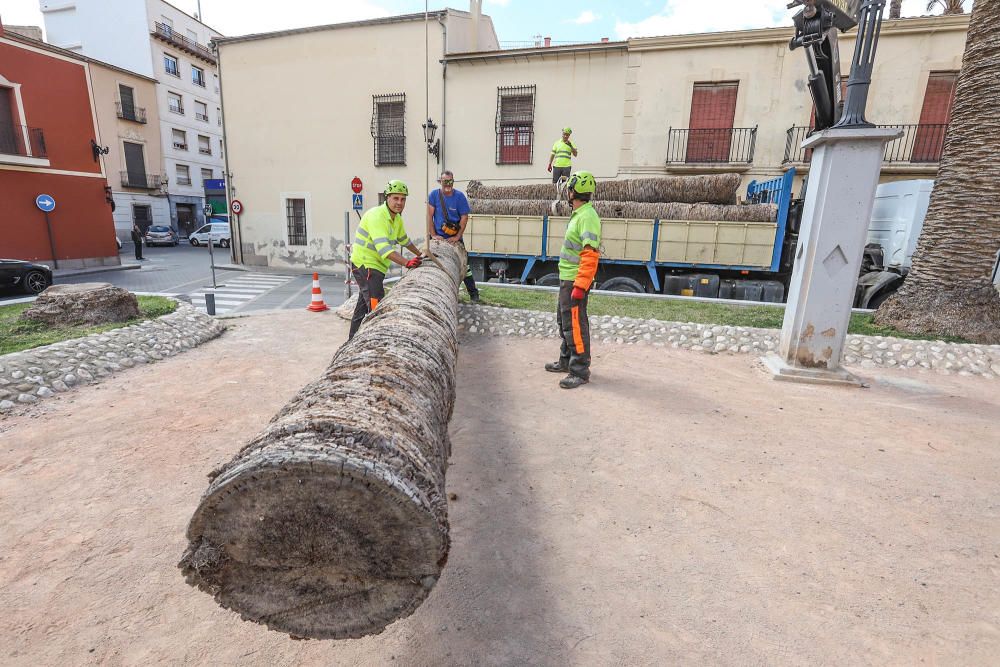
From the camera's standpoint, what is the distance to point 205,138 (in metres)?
32.7

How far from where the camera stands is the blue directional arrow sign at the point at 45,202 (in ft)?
48.7

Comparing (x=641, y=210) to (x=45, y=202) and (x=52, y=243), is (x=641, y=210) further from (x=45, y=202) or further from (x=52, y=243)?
(x=52, y=243)

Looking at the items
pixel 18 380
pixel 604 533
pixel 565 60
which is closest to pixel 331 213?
pixel 565 60

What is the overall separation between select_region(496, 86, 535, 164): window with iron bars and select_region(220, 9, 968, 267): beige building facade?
4cm

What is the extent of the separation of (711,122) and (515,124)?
5.68 metres

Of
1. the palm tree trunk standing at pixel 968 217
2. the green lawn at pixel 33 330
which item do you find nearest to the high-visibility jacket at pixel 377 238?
the green lawn at pixel 33 330

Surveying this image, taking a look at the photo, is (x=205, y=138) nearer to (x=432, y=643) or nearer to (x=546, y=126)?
(x=546, y=126)

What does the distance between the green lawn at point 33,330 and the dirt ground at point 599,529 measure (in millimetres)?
1271

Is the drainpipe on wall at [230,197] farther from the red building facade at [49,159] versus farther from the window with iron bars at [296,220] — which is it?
the red building facade at [49,159]

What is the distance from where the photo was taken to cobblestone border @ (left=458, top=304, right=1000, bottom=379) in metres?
5.98

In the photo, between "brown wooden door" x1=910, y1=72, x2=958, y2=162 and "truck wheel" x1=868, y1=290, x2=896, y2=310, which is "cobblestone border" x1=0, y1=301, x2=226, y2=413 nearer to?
"truck wheel" x1=868, y1=290, x2=896, y2=310

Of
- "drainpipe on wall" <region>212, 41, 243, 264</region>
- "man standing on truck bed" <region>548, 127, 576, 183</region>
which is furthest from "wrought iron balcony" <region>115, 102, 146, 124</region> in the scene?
"man standing on truck bed" <region>548, 127, 576, 183</region>

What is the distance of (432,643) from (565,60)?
15.8 m

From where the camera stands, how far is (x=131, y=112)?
27.6 metres
